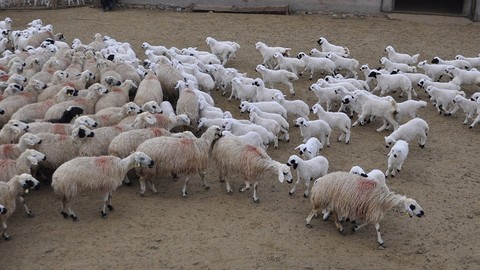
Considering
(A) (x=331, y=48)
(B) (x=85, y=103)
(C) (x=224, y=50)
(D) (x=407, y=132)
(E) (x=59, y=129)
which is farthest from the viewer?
(A) (x=331, y=48)

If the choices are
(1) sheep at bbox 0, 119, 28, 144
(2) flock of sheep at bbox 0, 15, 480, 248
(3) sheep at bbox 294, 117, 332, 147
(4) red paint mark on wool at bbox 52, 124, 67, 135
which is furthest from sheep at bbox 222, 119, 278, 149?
(1) sheep at bbox 0, 119, 28, 144

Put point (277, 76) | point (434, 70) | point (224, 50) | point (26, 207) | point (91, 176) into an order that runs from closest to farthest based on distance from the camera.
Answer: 1. point (91, 176)
2. point (26, 207)
3. point (277, 76)
4. point (434, 70)
5. point (224, 50)

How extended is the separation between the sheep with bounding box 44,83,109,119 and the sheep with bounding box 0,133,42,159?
4.31 feet

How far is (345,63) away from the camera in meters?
13.2

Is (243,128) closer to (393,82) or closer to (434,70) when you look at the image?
(393,82)

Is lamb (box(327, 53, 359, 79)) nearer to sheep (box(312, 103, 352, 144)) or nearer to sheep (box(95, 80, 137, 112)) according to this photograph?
sheep (box(312, 103, 352, 144))

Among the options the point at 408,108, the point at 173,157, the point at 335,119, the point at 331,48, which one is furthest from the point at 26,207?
the point at 331,48

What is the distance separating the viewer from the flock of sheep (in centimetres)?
774

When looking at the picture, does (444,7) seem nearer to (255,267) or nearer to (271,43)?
(271,43)

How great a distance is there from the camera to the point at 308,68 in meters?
13.5

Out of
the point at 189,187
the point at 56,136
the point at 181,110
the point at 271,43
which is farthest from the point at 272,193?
the point at 271,43

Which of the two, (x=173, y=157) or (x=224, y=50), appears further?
(x=224, y=50)

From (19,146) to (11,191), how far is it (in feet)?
4.03

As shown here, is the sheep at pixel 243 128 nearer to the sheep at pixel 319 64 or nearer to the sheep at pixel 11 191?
the sheep at pixel 11 191
